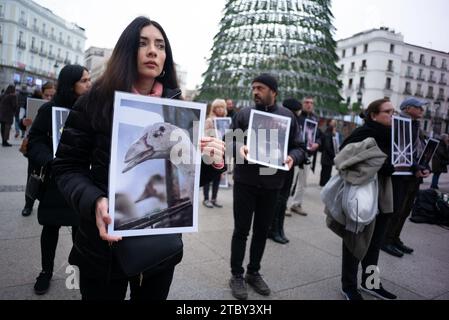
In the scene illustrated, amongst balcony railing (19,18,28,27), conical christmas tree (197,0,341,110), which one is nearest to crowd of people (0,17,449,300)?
conical christmas tree (197,0,341,110)

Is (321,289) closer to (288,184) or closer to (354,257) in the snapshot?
(354,257)

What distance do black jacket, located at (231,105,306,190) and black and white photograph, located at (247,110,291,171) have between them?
0.37 ft

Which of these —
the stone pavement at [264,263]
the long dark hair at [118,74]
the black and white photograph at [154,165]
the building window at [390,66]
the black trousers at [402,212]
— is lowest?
the stone pavement at [264,263]

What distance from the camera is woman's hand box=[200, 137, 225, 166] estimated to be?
1.44 metres

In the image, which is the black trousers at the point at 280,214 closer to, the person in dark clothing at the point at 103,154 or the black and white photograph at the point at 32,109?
the person in dark clothing at the point at 103,154

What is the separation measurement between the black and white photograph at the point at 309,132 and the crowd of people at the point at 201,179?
0.06 metres

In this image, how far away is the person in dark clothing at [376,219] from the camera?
10.4 feet

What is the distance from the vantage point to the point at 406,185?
479cm

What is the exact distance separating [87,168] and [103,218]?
1.18 feet

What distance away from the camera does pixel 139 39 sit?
1.49m

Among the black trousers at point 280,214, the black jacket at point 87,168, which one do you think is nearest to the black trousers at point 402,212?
the black trousers at point 280,214

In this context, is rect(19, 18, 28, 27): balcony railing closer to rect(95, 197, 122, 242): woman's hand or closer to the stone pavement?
the stone pavement
